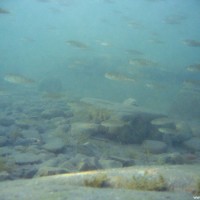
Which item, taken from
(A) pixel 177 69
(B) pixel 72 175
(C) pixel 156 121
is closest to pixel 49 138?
(C) pixel 156 121

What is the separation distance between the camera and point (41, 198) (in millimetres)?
4340

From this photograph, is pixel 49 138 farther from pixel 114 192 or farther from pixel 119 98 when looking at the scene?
pixel 119 98

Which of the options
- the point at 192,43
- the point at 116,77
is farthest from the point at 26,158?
the point at 192,43

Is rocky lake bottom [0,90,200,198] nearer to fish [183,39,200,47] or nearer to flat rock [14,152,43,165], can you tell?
flat rock [14,152,43,165]

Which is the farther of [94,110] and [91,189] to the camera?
[94,110]

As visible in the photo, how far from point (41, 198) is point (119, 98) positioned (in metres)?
21.1

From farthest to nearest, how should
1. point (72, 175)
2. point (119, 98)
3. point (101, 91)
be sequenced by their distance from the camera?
point (101, 91) → point (119, 98) → point (72, 175)

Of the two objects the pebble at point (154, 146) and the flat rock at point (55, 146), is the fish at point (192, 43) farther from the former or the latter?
the flat rock at point (55, 146)

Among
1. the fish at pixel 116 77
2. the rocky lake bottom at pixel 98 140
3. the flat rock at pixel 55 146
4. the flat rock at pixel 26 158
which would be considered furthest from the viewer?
the fish at pixel 116 77

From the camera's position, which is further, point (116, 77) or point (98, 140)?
point (116, 77)

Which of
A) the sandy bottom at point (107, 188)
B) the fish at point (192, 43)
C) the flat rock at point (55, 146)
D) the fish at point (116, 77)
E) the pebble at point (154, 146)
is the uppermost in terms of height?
the sandy bottom at point (107, 188)

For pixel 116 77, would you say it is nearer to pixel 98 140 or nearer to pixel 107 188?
pixel 98 140

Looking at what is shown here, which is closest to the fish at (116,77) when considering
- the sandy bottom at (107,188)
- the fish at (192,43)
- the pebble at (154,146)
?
the pebble at (154,146)

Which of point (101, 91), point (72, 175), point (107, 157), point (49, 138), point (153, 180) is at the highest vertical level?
point (153, 180)
